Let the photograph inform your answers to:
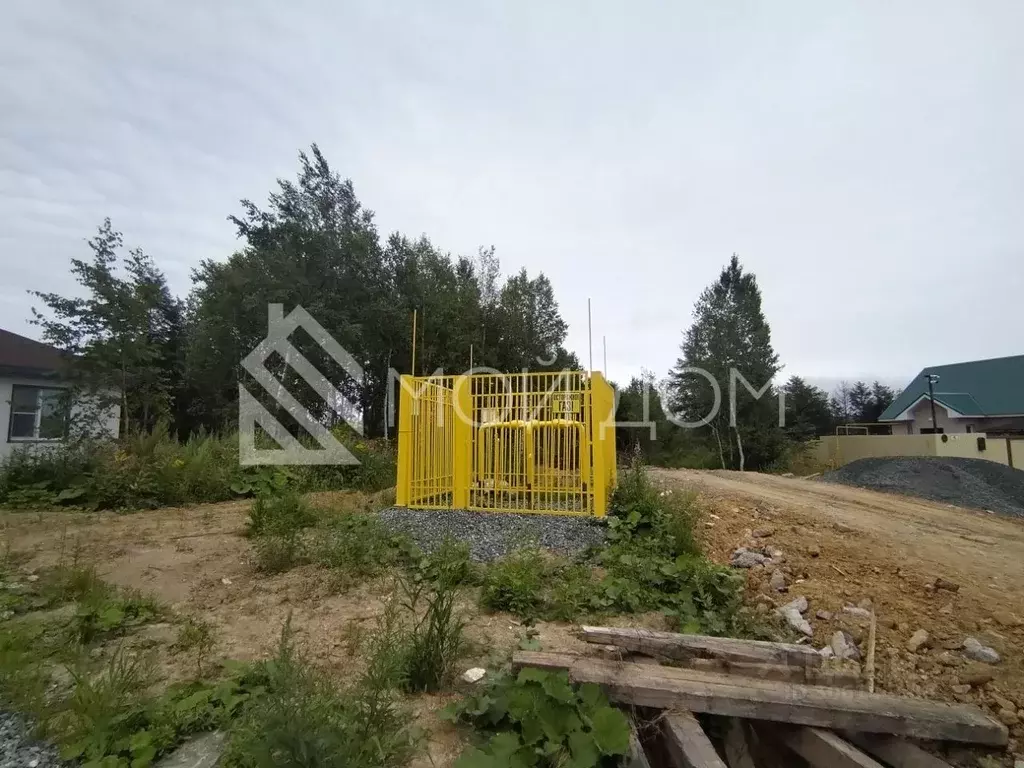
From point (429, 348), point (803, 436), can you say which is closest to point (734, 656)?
point (429, 348)

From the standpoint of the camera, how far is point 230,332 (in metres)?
15.4

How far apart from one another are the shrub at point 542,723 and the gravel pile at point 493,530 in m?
2.37

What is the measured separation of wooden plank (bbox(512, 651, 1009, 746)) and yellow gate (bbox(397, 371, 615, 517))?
333 cm

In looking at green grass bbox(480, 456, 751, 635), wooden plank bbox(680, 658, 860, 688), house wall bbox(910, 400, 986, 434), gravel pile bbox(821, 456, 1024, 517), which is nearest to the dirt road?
gravel pile bbox(821, 456, 1024, 517)

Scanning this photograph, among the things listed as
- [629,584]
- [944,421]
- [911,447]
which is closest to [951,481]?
[911,447]

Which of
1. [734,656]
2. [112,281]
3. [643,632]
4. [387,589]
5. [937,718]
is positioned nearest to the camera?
[937,718]

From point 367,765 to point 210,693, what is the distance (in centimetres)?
95

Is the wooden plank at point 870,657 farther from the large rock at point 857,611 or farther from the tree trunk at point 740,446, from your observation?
the tree trunk at point 740,446

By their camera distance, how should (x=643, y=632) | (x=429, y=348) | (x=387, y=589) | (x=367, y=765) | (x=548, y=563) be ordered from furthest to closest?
(x=429, y=348), (x=548, y=563), (x=387, y=589), (x=643, y=632), (x=367, y=765)

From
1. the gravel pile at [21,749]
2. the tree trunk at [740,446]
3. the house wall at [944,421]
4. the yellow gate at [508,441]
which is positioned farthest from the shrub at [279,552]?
the house wall at [944,421]

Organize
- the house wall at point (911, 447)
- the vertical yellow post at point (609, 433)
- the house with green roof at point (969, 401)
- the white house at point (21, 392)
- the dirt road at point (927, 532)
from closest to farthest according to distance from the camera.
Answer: the dirt road at point (927, 532) < the vertical yellow post at point (609, 433) < the white house at point (21, 392) < the house wall at point (911, 447) < the house with green roof at point (969, 401)

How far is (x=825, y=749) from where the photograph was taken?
2023mm

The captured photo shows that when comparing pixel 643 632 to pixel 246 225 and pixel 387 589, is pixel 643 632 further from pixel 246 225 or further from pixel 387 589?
pixel 246 225

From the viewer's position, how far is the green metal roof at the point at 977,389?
2305cm
